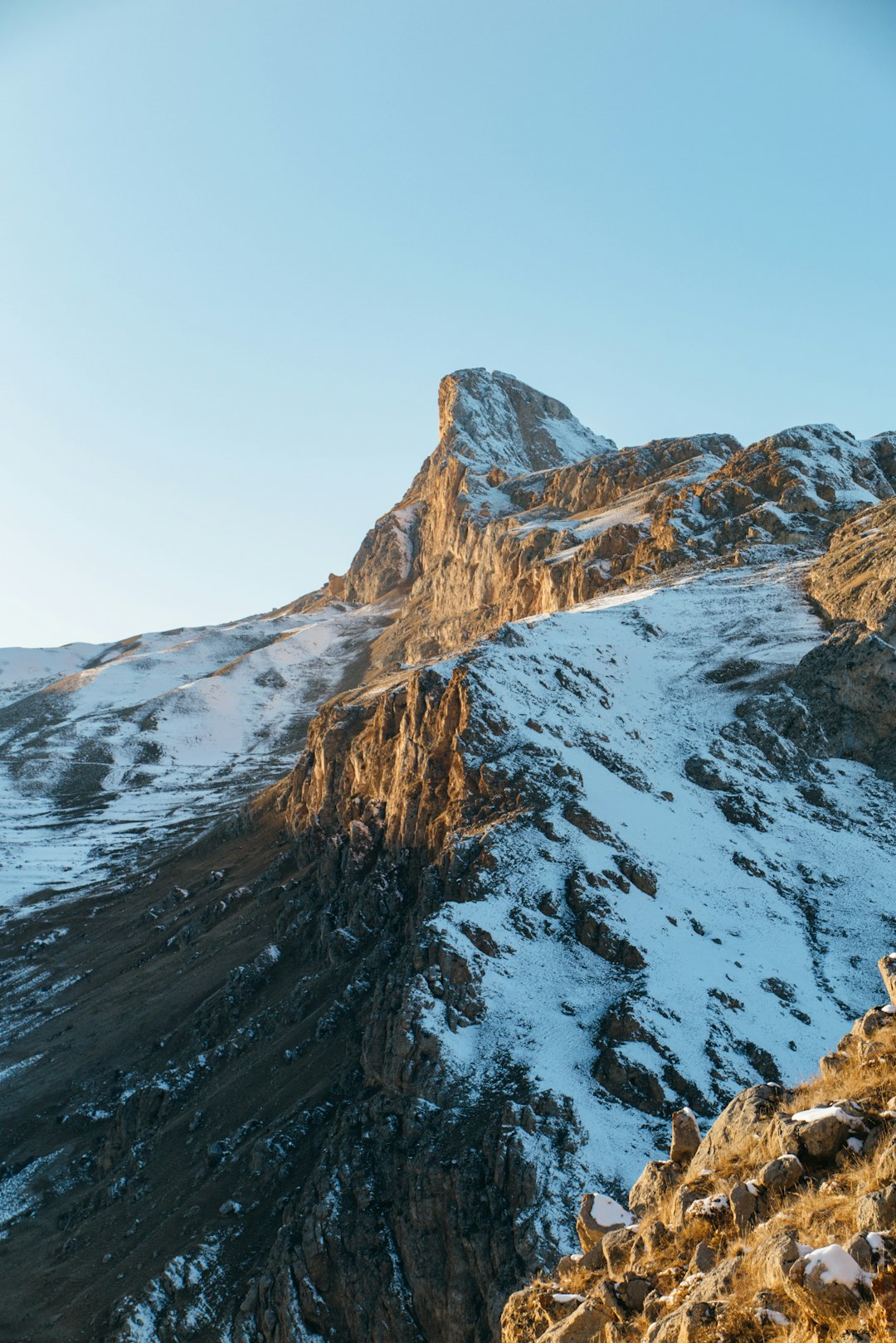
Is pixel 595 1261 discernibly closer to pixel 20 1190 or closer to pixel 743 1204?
pixel 743 1204

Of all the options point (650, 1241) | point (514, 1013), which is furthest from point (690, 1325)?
point (514, 1013)

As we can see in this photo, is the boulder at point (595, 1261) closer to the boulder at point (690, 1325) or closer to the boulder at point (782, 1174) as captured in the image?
the boulder at point (690, 1325)

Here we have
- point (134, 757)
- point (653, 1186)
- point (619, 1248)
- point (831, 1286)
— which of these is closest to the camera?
point (831, 1286)

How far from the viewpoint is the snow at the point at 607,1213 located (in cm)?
1213

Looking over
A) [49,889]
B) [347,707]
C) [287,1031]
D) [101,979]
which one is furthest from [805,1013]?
[49,889]

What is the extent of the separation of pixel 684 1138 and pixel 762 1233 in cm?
416

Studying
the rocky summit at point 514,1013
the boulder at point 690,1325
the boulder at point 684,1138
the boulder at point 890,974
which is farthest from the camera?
the boulder at point 684,1138

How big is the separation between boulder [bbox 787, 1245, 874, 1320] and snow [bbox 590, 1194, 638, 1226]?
17.6 feet

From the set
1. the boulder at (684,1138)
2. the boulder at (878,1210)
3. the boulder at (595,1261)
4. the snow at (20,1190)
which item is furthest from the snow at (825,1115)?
the snow at (20,1190)

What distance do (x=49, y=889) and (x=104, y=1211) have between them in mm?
59732

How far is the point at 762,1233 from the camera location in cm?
841

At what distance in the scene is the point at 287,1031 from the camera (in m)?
46.9

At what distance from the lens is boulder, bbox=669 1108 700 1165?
12.2 meters

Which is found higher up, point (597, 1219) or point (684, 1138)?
point (684, 1138)
